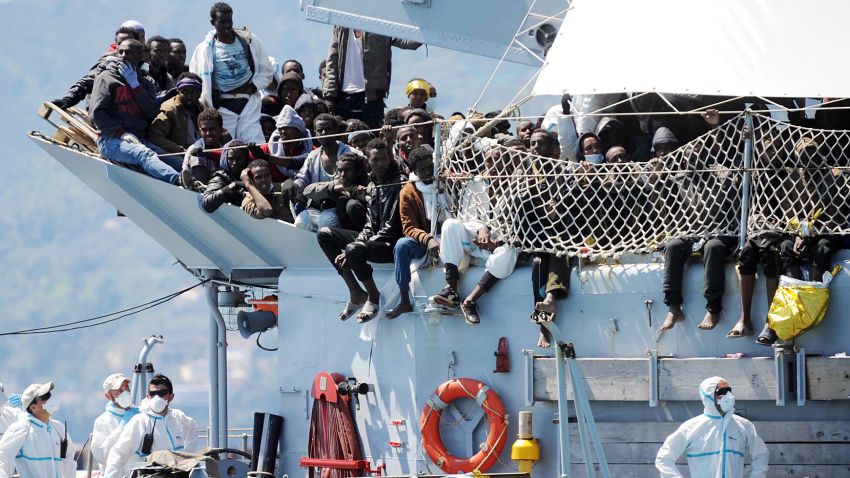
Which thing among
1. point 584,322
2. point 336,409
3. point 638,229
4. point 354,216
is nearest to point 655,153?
point 638,229

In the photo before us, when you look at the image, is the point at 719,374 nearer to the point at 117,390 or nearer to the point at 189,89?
the point at 117,390

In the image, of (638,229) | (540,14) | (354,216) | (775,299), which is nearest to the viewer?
(775,299)

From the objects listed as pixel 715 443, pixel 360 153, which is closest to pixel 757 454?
pixel 715 443

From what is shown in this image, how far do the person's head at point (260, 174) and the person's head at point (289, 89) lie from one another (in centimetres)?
252

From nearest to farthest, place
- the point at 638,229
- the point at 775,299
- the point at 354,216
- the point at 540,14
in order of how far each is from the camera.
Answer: the point at 775,299, the point at 638,229, the point at 354,216, the point at 540,14

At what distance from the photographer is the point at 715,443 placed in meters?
12.5

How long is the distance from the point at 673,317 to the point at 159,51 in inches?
296

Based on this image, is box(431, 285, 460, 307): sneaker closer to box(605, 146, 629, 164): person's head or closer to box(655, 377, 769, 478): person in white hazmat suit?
box(605, 146, 629, 164): person's head

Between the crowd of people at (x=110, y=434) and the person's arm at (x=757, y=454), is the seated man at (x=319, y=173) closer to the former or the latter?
the crowd of people at (x=110, y=434)

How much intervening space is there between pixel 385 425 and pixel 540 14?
17.5ft

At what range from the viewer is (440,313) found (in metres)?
14.9

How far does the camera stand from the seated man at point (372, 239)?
14906mm

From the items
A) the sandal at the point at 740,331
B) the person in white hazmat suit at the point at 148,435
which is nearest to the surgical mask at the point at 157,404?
the person in white hazmat suit at the point at 148,435

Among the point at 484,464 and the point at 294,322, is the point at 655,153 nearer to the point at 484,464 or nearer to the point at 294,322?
the point at 484,464
